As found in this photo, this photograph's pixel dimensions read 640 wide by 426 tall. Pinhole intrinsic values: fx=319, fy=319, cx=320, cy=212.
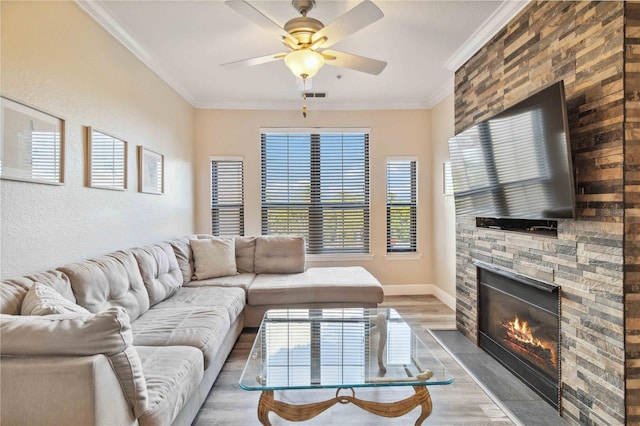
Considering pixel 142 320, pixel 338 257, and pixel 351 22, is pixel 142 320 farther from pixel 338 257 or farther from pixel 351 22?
pixel 338 257

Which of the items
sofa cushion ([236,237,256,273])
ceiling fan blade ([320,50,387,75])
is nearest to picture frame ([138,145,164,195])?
sofa cushion ([236,237,256,273])

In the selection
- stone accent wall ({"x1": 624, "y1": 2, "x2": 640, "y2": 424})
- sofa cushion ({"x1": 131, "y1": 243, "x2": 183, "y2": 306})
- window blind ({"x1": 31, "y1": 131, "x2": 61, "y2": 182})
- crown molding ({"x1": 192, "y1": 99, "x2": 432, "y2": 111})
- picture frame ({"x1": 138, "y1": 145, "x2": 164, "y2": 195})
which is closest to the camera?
stone accent wall ({"x1": 624, "y1": 2, "x2": 640, "y2": 424})

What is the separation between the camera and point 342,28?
201 cm

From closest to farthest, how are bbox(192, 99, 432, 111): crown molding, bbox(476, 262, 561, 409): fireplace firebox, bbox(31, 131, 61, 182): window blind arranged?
bbox(31, 131, 61, 182): window blind < bbox(476, 262, 561, 409): fireplace firebox < bbox(192, 99, 432, 111): crown molding

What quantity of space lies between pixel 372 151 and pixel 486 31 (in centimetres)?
220

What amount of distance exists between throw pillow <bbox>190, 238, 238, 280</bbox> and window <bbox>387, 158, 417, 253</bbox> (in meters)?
2.33

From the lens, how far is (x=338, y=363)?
1795 millimetres

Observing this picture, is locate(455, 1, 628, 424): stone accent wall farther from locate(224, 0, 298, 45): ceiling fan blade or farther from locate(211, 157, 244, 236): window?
locate(211, 157, 244, 236): window

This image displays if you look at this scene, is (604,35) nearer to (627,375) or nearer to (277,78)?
(627,375)

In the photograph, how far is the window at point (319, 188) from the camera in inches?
185

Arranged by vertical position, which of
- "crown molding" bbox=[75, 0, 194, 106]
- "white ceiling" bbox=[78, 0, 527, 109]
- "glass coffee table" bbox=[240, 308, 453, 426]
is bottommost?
"glass coffee table" bbox=[240, 308, 453, 426]

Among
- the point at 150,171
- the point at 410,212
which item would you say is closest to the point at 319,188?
the point at 410,212

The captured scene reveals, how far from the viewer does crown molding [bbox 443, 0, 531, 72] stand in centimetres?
238

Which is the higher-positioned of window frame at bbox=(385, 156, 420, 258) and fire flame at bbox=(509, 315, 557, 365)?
window frame at bbox=(385, 156, 420, 258)
